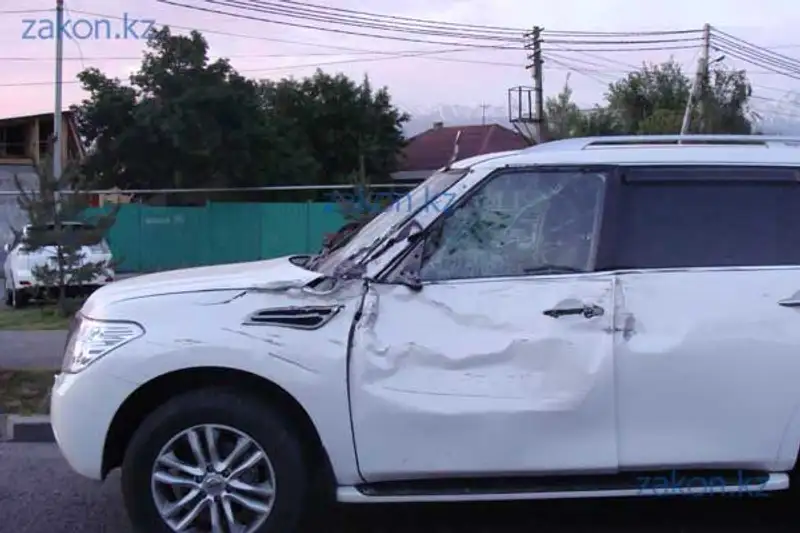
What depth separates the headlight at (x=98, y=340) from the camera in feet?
15.0

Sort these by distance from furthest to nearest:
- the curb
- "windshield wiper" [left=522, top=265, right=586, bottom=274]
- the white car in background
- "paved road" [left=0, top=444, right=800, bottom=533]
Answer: the white car in background < the curb < "paved road" [left=0, top=444, right=800, bottom=533] < "windshield wiper" [left=522, top=265, right=586, bottom=274]

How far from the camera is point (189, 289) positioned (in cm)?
470

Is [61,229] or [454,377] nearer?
[454,377]

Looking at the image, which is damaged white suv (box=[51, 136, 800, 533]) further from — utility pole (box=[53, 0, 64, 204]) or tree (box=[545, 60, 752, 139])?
tree (box=[545, 60, 752, 139])

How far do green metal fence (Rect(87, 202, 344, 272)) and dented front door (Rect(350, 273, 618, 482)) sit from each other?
76.1ft

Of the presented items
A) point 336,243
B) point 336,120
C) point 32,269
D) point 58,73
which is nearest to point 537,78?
point 336,120

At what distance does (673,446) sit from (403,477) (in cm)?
120

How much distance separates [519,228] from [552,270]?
0.26 m

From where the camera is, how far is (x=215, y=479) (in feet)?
15.0

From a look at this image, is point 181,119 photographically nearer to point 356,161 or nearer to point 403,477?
point 356,161

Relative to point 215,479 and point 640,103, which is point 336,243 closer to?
point 215,479

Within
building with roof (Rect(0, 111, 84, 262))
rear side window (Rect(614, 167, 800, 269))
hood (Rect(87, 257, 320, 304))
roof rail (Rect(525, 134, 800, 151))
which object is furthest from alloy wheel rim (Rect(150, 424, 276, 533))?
building with roof (Rect(0, 111, 84, 262))

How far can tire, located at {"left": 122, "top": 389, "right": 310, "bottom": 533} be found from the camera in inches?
179

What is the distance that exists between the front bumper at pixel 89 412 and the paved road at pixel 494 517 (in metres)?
0.80
